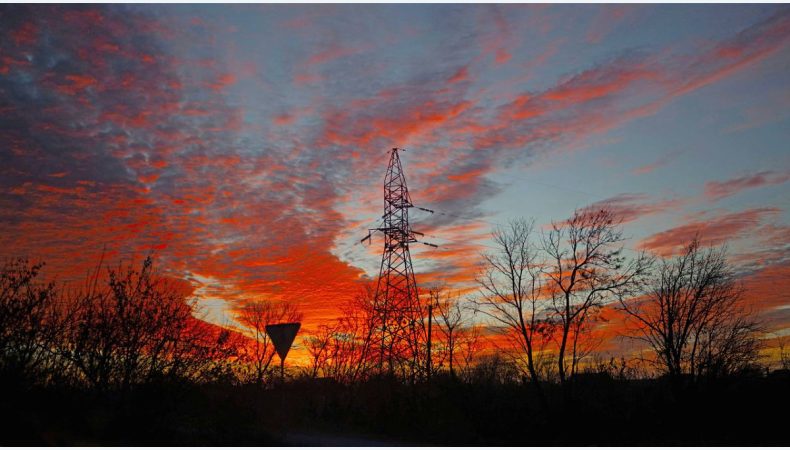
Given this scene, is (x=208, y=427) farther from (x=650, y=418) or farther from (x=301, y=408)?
(x=650, y=418)

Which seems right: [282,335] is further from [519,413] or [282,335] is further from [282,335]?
[519,413]

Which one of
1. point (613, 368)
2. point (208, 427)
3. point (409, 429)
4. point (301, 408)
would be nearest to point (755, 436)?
point (613, 368)

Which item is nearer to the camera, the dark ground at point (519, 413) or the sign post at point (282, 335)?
the sign post at point (282, 335)

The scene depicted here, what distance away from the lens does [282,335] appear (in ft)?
55.6

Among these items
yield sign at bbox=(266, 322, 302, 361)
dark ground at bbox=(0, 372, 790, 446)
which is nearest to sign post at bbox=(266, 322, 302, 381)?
yield sign at bbox=(266, 322, 302, 361)

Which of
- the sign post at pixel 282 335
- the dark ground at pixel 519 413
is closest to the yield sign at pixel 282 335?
the sign post at pixel 282 335

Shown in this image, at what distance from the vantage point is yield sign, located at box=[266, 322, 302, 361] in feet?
55.1

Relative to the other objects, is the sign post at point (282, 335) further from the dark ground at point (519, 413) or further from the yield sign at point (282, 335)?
the dark ground at point (519, 413)

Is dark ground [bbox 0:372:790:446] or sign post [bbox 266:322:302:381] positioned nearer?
sign post [bbox 266:322:302:381]

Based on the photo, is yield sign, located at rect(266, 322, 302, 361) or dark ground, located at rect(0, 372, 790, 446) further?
dark ground, located at rect(0, 372, 790, 446)

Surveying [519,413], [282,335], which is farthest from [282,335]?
[519,413]

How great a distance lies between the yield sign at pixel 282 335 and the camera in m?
16.8

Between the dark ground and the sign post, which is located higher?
the sign post

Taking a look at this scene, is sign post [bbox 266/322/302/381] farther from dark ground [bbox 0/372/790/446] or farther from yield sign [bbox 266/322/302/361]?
dark ground [bbox 0/372/790/446]
